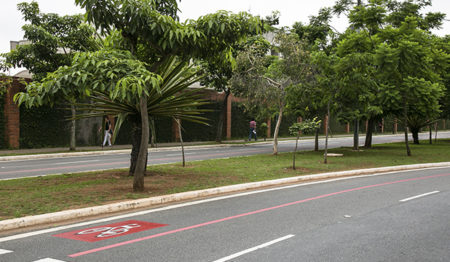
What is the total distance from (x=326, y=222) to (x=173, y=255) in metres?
3.07

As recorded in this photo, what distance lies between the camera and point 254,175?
12945 millimetres

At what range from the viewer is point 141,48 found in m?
11.4

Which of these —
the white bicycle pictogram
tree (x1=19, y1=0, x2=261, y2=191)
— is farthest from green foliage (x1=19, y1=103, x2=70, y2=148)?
the white bicycle pictogram

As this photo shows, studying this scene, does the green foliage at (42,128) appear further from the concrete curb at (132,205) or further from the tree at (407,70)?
the tree at (407,70)

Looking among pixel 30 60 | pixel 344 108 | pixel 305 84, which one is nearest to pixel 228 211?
pixel 305 84

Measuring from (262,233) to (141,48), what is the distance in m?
6.92

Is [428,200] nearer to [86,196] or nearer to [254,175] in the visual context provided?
[254,175]

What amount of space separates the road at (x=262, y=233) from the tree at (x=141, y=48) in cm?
237

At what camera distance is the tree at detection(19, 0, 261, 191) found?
7945 mm

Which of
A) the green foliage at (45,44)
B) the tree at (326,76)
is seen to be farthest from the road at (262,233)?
the green foliage at (45,44)

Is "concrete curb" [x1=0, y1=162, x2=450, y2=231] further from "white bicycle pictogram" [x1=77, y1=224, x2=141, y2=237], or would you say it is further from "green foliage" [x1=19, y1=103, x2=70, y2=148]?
"green foliage" [x1=19, y1=103, x2=70, y2=148]

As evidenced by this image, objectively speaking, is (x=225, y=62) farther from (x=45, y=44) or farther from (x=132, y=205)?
(x=45, y=44)

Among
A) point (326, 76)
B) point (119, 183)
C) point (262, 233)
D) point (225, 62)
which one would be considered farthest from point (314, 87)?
point (262, 233)

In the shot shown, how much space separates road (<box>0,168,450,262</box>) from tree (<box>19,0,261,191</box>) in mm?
2370
